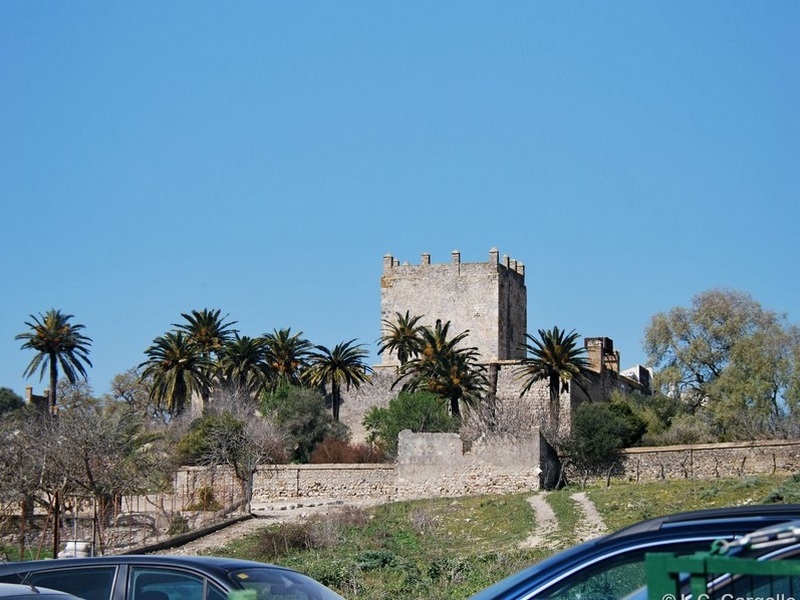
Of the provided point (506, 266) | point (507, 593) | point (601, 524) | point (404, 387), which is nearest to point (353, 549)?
point (601, 524)

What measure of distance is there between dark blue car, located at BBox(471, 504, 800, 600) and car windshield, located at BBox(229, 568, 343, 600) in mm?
2678

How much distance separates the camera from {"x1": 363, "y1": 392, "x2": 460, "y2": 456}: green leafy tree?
51781 mm

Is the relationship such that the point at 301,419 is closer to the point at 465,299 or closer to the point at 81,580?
the point at 465,299

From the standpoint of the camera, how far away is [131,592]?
878cm

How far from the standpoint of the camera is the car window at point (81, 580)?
8.87m

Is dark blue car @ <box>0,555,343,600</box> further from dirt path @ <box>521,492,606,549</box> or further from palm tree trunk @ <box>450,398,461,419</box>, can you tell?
palm tree trunk @ <box>450,398,461,419</box>

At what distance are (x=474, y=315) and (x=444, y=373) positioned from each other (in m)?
14.3

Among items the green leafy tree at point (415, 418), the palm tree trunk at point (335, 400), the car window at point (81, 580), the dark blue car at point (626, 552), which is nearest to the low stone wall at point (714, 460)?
the green leafy tree at point (415, 418)

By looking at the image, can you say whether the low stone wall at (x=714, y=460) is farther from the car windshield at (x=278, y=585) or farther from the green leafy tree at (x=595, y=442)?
the car windshield at (x=278, y=585)

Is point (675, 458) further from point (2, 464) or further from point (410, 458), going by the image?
point (2, 464)

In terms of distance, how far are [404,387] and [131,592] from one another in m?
49.1

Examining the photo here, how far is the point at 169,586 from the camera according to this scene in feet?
28.5

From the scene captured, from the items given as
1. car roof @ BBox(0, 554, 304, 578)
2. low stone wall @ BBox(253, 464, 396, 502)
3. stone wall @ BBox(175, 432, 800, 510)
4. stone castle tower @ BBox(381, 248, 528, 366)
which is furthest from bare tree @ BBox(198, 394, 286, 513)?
car roof @ BBox(0, 554, 304, 578)

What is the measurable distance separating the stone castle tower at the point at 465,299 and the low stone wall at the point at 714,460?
Result: 2128cm
